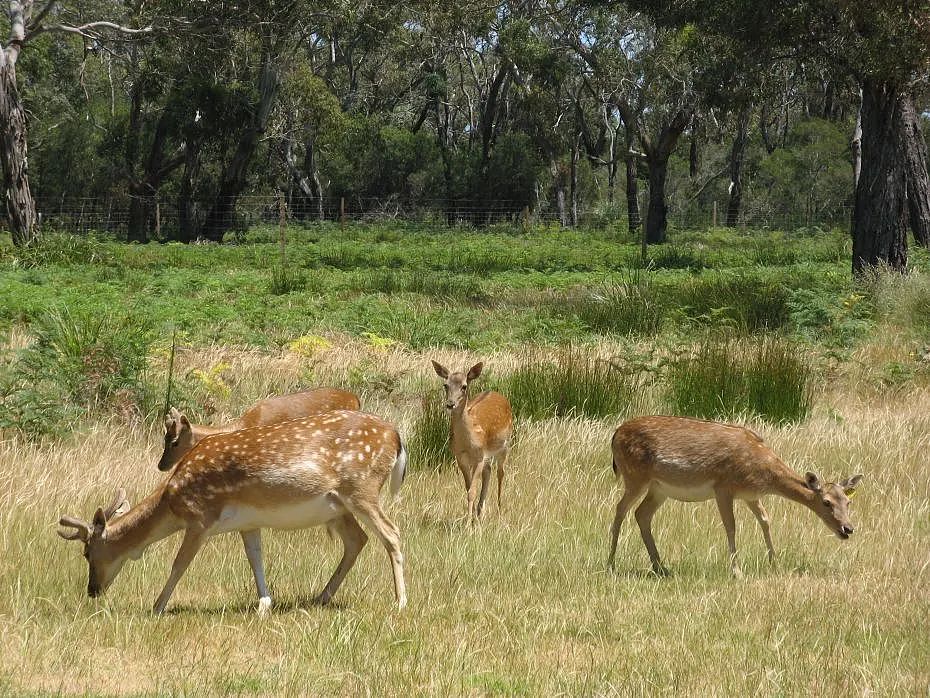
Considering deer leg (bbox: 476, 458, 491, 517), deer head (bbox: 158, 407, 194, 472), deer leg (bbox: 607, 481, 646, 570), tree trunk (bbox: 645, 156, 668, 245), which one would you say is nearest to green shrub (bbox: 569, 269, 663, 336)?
deer leg (bbox: 476, 458, 491, 517)

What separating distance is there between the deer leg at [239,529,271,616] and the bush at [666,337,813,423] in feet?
20.5

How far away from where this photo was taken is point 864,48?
64.9 ft

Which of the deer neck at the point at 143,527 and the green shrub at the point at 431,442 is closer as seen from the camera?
the deer neck at the point at 143,527

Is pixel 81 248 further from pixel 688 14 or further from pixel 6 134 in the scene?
pixel 688 14

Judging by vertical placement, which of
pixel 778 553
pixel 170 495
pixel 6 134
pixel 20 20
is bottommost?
pixel 778 553

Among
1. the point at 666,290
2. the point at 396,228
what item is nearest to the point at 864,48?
the point at 666,290

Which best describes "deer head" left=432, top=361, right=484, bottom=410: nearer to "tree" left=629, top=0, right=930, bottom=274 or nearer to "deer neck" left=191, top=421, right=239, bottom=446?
"deer neck" left=191, top=421, right=239, bottom=446

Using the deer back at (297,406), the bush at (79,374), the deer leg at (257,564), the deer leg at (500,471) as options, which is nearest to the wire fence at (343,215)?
the bush at (79,374)

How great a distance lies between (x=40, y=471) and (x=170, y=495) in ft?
9.70

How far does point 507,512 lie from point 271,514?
3063mm

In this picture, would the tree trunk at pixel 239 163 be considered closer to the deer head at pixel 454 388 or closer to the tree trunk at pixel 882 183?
the tree trunk at pixel 882 183

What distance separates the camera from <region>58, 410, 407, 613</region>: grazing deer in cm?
650

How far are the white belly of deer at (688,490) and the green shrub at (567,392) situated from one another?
4.10 metres

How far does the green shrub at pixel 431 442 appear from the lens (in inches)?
412
